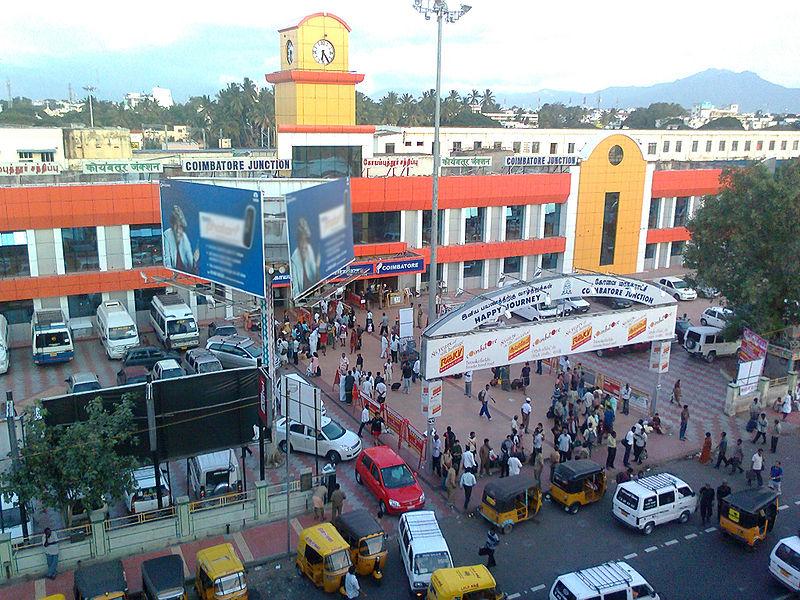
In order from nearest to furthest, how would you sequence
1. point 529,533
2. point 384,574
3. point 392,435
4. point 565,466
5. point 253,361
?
point 384,574, point 529,533, point 565,466, point 392,435, point 253,361

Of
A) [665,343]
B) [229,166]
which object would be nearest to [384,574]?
[665,343]

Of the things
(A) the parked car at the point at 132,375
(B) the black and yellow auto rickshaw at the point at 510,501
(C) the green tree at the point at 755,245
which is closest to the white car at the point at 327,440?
(B) the black and yellow auto rickshaw at the point at 510,501

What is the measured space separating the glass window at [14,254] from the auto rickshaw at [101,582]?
2116cm

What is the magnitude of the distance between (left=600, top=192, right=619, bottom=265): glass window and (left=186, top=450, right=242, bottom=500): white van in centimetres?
3305

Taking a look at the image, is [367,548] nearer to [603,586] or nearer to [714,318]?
[603,586]

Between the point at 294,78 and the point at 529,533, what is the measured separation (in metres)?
30.0

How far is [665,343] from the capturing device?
24406 mm

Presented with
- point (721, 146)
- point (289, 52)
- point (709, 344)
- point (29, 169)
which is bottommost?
point (709, 344)

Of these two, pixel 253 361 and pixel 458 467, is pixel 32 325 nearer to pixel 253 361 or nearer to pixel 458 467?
pixel 253 361

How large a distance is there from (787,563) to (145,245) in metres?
28.8

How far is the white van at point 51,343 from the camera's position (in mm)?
28750

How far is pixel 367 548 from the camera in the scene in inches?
603

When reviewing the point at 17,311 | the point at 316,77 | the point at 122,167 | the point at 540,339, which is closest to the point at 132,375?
the point at 17,311

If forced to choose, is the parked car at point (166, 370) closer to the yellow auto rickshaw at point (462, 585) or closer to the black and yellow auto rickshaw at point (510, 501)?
the black and yellow auto rickshaw at point (510, 501)
